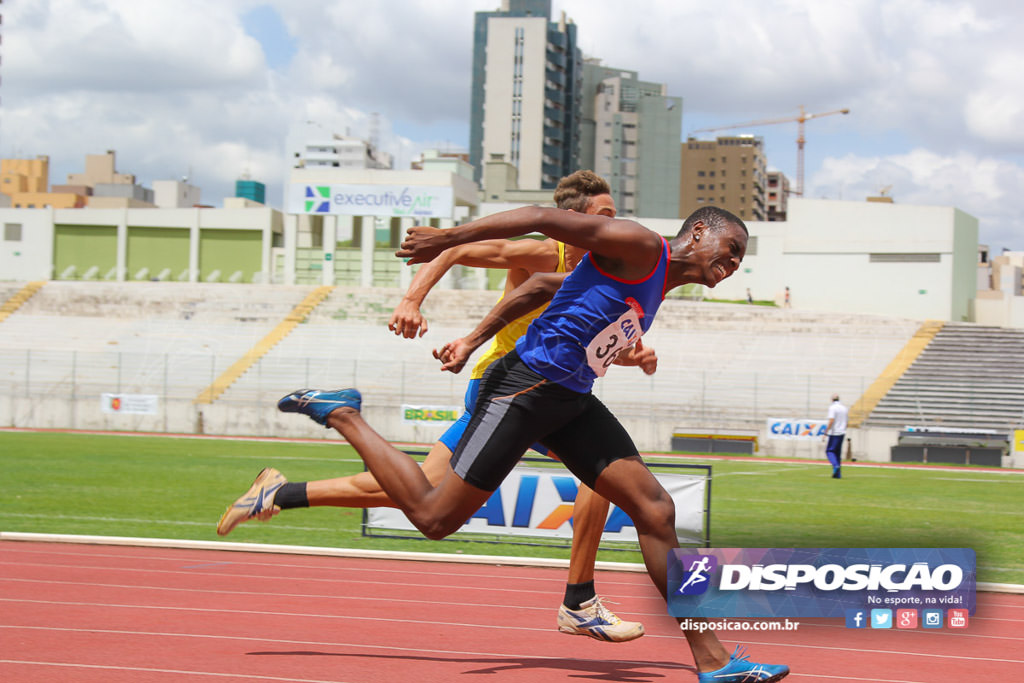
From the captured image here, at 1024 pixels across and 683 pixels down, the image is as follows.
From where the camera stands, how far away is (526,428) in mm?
4352

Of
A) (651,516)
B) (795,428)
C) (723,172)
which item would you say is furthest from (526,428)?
(723,172)

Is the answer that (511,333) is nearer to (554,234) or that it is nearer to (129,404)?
(554,234)

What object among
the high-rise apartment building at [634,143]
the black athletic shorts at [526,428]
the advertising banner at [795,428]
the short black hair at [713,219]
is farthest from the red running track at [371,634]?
the high-rise apartment building at [634,143]

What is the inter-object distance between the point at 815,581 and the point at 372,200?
163 feet

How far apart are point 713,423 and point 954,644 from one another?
26677mm

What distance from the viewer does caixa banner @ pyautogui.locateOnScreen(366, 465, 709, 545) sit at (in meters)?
9.96

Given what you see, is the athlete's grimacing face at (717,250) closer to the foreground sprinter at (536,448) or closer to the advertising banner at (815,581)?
the foreground sprinter at (536,448)

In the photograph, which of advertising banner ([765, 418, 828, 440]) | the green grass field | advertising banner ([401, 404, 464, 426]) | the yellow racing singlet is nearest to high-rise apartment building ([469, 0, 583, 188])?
advertising banner ([401, 404, 464, 426])

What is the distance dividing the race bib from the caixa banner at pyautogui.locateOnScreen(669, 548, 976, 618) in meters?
0.87

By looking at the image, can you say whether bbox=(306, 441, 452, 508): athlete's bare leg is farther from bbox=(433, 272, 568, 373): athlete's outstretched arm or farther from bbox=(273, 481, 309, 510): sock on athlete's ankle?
bbox=(433, 272, 568, 373): athlete's outstretched arm

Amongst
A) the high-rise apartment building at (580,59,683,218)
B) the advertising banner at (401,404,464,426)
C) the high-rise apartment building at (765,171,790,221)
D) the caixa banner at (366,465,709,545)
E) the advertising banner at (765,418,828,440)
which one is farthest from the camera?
the high-rise apartment building at (765,171,790,221)

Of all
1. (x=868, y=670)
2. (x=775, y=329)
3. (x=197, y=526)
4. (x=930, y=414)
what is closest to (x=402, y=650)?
(x=868, y=670)

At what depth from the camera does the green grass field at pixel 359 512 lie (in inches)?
424

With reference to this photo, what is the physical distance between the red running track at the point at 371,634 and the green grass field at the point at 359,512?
194 centimetres
